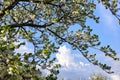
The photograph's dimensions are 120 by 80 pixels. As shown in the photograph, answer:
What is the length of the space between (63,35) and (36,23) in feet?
5.13

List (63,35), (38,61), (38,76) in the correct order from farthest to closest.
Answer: (63,35)
(38,61)
(38,76)

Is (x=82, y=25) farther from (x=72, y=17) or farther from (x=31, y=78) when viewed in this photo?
(x=31, y=78)

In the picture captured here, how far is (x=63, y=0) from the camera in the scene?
16.8 metres

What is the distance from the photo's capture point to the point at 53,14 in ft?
59.3

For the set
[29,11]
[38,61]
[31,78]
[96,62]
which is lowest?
[31,78]

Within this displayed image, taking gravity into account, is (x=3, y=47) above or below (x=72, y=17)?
below

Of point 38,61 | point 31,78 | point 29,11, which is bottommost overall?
point 31,78

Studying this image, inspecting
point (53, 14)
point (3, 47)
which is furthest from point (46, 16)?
point (3, 47)

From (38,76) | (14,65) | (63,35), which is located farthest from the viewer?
(63,35)

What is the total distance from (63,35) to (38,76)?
36.7ft

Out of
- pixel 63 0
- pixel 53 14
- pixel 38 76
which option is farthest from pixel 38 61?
pixel 53 14

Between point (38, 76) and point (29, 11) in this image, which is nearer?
point (38, 76)

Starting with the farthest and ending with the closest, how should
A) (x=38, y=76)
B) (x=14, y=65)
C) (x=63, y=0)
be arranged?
(x=63, y=0), (x=38, y=76), (x=14, y=65)

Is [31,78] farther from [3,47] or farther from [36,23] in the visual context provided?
[36,23]
